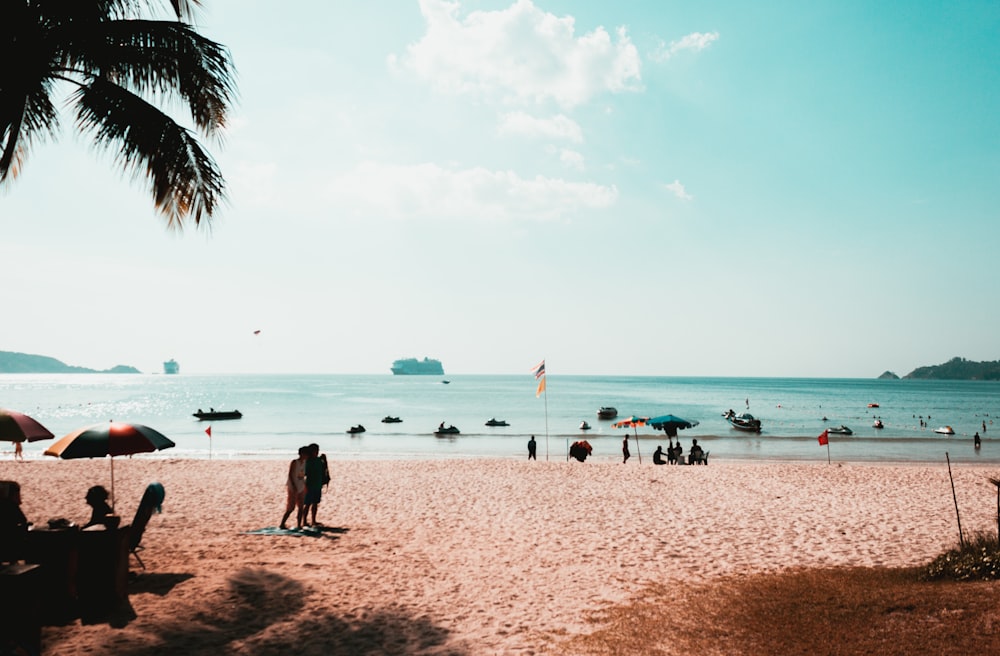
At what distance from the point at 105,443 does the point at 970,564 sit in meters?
11.5

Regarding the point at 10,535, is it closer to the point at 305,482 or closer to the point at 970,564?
the point at 305,482

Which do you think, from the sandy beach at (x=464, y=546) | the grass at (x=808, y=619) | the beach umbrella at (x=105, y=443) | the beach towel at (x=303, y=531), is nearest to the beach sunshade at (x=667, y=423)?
the sandy beach at (x=464, y=546)

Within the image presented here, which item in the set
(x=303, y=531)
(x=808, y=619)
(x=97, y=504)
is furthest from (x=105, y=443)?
(x=808, y=619)

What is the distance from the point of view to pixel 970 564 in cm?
672

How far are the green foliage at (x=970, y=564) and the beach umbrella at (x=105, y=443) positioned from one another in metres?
10.3

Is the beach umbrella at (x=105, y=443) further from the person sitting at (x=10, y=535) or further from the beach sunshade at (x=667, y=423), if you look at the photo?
the beach sunshade at (x=667, y=423)

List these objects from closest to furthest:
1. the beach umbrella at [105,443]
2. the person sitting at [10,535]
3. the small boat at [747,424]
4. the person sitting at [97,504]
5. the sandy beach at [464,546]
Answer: the sandy beach at [464,546]
the person sitting at [10,535]
the person sitting at [97,504]
the beach umbrella at [105,443]
the small boat at [747,424]

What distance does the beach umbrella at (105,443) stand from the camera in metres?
7.25

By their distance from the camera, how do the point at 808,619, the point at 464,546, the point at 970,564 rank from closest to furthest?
the point at 808,619 → the point at 970,564 → the point at 464,546

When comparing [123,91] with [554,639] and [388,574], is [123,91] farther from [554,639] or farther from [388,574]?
[554,639]

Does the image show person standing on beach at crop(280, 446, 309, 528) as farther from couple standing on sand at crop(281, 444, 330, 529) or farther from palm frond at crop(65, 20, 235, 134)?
palm frond at crop(65, 20, 235, 134)

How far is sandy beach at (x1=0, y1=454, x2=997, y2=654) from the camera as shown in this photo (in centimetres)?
598

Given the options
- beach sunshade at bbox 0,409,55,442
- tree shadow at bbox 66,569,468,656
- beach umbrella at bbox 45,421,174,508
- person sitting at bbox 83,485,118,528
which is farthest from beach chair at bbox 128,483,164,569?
beach sunshade at bbox 0,409,55,442

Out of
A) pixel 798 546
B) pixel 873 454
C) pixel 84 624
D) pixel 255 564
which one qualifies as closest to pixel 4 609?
pixel 84 624
